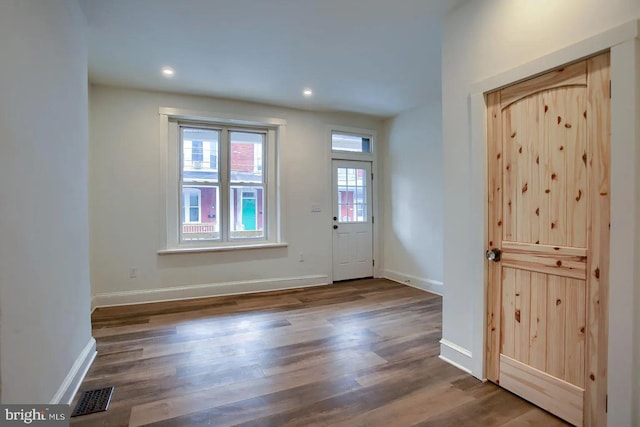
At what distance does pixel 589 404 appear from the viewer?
167 centimetres

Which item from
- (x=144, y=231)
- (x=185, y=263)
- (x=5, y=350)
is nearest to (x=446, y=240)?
(x=5, y=350)

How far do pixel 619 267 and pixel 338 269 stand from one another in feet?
13.0

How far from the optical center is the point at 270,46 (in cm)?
298

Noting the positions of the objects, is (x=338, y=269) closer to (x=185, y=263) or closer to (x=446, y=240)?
(x=185, y=263)

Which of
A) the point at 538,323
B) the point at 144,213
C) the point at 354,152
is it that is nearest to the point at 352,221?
the point at 354,152

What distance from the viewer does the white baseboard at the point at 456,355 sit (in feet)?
7.59

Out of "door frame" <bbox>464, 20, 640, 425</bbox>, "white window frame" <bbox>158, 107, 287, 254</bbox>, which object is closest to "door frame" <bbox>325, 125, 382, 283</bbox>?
"white window frame" <bbox>158, 107, 287, 254</bbox>

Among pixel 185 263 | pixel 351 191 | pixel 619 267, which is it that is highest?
pixel 351 191

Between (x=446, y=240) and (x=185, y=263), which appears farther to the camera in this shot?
(x=185, y=263)

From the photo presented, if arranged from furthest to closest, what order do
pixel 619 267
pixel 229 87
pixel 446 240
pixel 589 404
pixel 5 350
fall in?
pixel 229 87, pixel 446 240, pixel 589 404, pixel 619 267, pixel 5 350

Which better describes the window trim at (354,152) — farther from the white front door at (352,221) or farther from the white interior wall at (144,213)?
the white interior wall at (144,213)

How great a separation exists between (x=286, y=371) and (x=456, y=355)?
1.29 meters

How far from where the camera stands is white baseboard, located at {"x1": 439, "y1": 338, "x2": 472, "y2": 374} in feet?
7.59

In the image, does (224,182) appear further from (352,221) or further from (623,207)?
(623,207)
